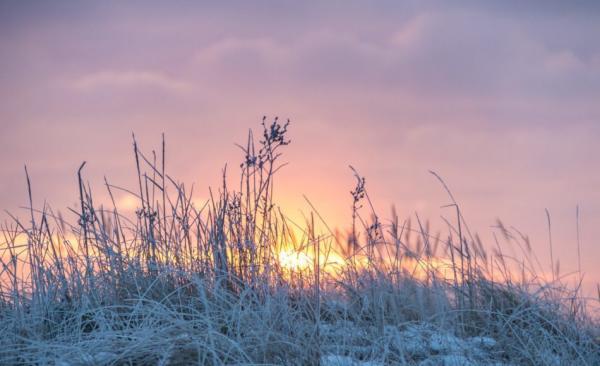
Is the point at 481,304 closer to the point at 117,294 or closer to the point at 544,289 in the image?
the point at 544,289

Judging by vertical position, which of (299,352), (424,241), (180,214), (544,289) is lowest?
(299,352)

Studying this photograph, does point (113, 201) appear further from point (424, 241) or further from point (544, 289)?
point (544, 289)

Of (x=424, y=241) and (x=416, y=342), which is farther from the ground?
(x=424, y=241)

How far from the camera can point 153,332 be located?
3162mm

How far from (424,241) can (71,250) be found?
6.92ft

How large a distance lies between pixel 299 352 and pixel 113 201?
5.90 feet

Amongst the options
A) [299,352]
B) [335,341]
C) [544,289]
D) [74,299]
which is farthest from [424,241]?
[74,299]

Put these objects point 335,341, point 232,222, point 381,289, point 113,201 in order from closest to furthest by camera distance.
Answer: point 335,341, point 381,289, point 232,222, point 113,201

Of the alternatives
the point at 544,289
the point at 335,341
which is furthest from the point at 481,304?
the point at 335,341

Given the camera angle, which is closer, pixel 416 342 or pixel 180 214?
pixel 416 342

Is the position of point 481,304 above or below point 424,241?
below

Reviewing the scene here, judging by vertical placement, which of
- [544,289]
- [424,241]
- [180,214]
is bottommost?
[544,289]

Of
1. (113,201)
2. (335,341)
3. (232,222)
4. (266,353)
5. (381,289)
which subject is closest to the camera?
(266,353)

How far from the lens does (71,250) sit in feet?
14.0
